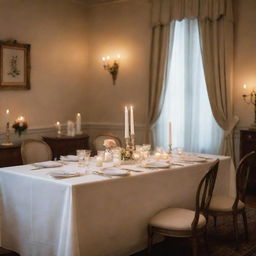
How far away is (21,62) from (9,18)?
66 centimetres

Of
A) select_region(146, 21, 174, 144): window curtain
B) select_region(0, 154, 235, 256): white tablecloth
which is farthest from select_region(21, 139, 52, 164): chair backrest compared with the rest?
select_region(146, 21, 174, 144): window curtain

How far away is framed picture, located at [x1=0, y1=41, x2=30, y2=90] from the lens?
6.16 metres

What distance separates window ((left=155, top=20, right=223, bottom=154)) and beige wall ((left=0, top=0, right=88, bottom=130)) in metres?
1.70

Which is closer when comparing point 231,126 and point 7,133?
point 7,133

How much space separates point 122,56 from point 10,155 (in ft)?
8.78

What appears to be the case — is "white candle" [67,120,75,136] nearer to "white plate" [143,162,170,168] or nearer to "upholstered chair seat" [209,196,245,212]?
"white plate" [143,162,170,168]

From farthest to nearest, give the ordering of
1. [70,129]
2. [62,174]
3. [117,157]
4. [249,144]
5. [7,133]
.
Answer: [70,129]
[7,133]
[249,144]
[117,157]
[62,174]

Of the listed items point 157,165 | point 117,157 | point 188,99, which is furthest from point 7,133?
point 157,165

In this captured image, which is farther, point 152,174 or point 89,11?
point 89,11

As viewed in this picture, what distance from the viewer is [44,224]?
3.25 metres

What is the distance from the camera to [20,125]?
20.5ft

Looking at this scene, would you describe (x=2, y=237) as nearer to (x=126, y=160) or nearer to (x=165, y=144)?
(x=126, y=160)

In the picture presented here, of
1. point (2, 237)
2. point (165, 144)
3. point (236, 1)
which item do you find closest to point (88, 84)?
point (165, 144)

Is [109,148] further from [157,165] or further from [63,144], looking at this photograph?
[63,144]
